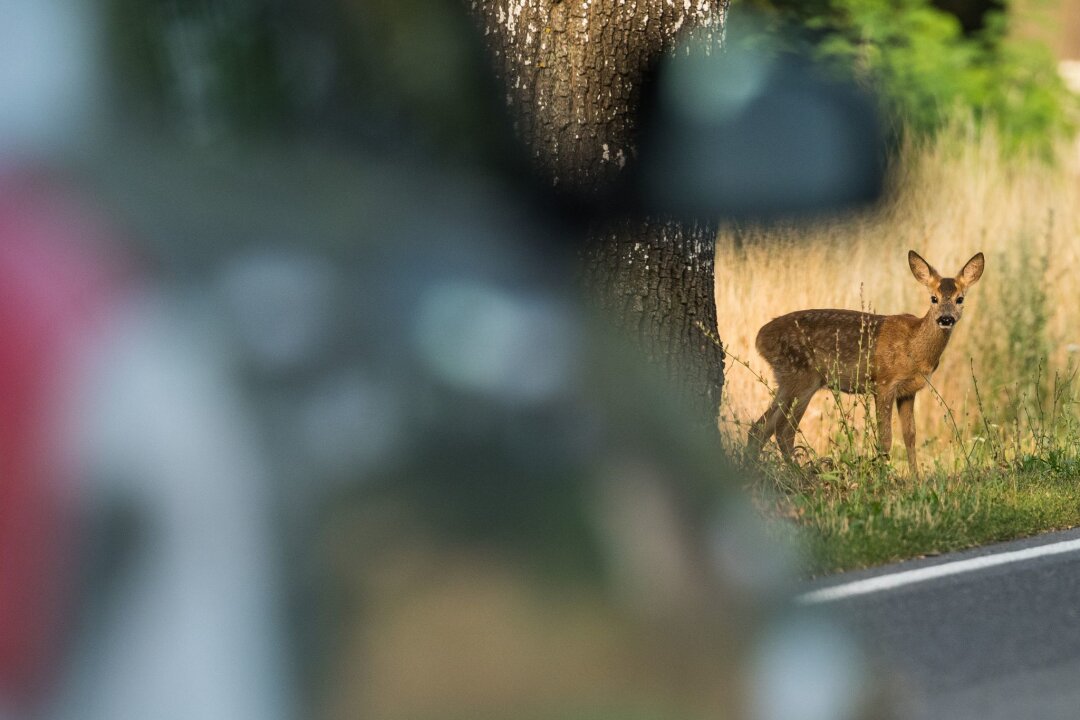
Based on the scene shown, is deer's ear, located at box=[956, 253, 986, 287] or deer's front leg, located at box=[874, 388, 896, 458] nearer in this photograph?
deer's front leg, located at box=[874, 388, 896, 458]

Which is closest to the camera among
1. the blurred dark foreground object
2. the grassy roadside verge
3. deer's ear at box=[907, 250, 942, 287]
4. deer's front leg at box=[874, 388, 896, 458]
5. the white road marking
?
the blurred dark foreground object

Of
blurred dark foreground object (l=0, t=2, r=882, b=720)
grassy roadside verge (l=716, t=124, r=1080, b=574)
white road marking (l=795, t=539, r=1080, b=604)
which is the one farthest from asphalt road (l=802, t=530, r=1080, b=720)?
blurred dark foreground object (l=0, t=2, r=882, b=720)

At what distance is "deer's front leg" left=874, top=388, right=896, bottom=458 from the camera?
983cm

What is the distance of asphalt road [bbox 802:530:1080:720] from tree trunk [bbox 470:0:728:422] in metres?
1.89

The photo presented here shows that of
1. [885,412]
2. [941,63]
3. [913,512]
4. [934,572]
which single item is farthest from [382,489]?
[941,63]

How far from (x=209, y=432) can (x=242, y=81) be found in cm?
287

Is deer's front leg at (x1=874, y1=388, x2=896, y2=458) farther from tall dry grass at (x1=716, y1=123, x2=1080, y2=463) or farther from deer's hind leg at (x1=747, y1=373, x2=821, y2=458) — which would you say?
tall dry grass at (x1=716, y1=123, x2=1080, y2=463)

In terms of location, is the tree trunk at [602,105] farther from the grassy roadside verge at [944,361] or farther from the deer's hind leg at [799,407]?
the deer's hind leg at [799,407]

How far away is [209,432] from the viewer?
2.08 metres

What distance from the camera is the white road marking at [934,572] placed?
6.48 metres

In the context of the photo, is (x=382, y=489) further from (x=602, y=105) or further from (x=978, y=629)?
(x=602, y=105)

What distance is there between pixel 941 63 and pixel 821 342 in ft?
29.5

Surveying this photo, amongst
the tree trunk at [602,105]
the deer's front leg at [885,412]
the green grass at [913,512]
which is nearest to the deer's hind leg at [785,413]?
the deer's front leg at [885,412]

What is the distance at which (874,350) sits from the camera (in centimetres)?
1002
